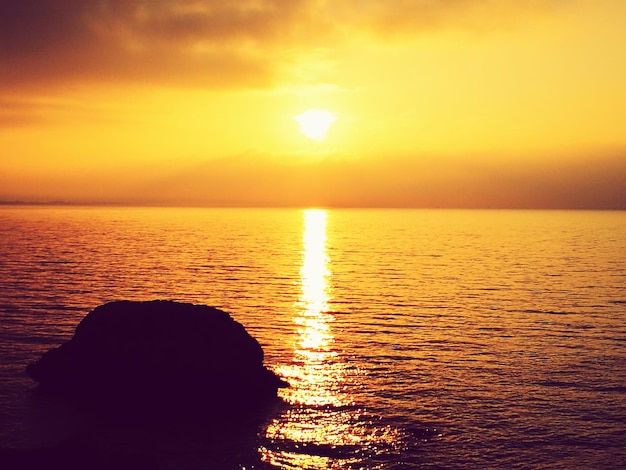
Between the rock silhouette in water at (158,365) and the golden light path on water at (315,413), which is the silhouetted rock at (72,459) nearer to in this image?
the golden light path on water at (315,413)

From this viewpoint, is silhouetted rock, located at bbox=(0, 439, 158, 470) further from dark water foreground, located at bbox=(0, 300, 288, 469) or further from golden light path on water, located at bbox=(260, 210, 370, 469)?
dark water foreground, located at bbox=(0, 300, 288, 469)

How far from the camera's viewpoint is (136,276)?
67.9 metres

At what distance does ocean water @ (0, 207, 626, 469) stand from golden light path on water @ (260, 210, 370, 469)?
90 millimetres

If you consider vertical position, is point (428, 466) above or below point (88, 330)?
below

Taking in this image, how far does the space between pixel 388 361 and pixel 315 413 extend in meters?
9.53

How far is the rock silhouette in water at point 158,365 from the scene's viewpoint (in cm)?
2562

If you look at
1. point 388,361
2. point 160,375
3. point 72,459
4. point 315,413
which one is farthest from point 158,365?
point 388,361

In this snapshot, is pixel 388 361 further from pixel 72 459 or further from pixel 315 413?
pixel 72 459

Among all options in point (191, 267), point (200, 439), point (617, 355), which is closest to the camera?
point (200, 439)

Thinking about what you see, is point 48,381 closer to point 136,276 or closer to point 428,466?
point 428,466

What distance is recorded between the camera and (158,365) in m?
26.0

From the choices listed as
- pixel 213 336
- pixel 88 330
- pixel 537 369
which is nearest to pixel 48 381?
pixel 88 330

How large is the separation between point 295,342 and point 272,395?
11220mm

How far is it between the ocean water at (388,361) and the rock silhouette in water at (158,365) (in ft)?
5.69
